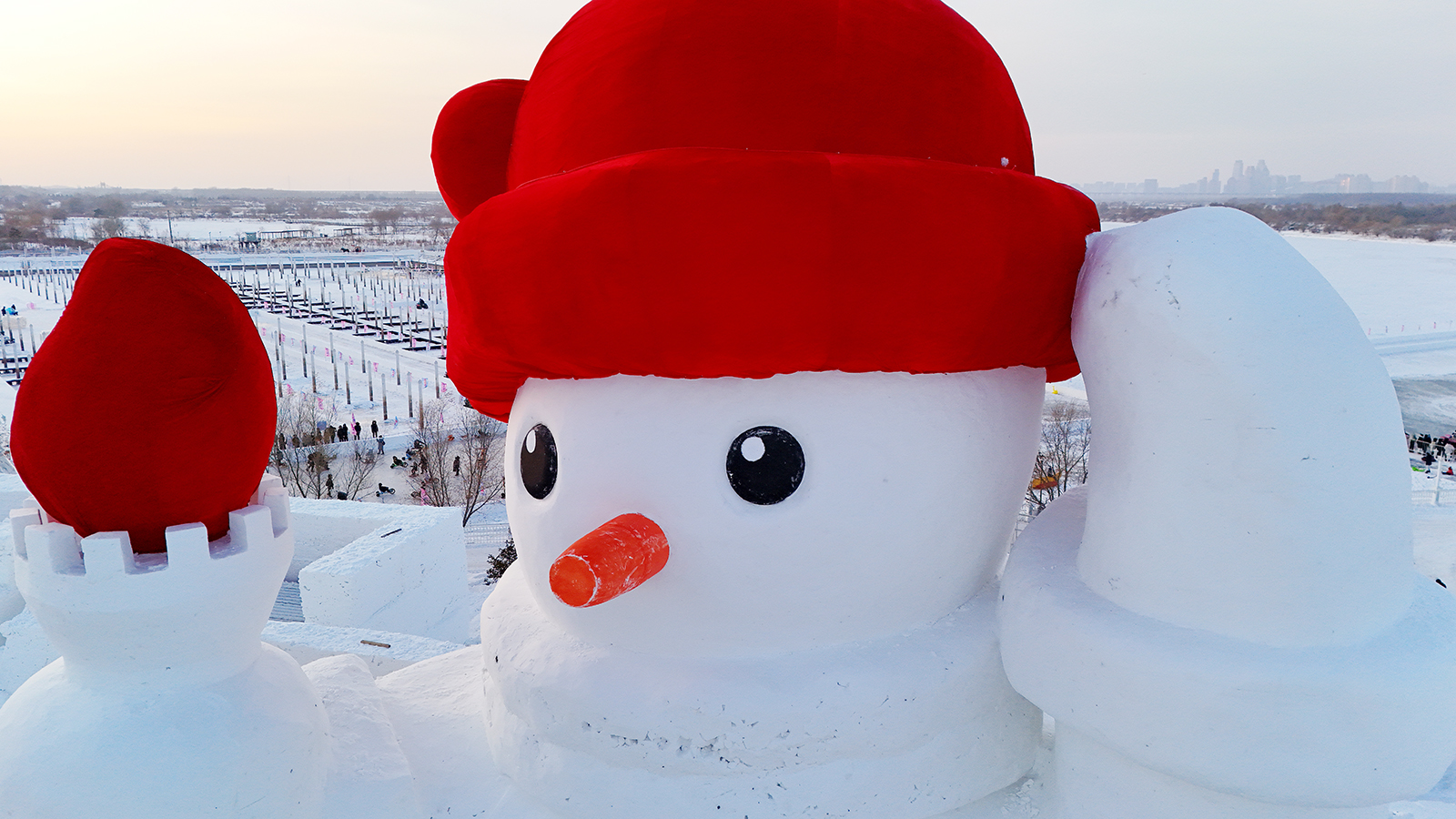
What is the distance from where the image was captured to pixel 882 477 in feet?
7.28

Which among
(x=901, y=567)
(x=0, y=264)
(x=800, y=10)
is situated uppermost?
(x=800, y=10)

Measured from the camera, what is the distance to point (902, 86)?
221 centimetres

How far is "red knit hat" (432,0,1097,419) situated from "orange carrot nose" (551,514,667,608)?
394 mm

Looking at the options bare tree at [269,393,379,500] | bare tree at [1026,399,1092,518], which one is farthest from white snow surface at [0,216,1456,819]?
bare tree at [269,393,379,500]

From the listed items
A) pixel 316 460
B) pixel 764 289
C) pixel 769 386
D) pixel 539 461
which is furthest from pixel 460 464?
pixel 764 289

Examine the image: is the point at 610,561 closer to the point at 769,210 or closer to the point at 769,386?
the point at 769,386

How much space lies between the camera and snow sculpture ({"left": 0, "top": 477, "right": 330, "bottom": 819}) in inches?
82.0

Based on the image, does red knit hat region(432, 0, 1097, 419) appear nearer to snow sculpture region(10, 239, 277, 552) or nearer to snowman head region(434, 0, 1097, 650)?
snowman head region(434, 0, 1097, 650)

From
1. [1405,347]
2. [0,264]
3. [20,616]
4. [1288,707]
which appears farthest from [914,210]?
[0,264]

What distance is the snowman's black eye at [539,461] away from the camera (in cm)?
247

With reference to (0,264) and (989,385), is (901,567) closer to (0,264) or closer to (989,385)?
(989,385)

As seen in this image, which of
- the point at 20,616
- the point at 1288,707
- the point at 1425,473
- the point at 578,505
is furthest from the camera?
the point at 1425,473

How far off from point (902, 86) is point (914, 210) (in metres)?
0.42

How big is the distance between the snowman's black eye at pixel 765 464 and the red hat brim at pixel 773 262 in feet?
0.57
